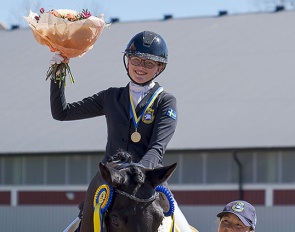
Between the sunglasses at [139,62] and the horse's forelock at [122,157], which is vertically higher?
the sunglasses at [139,62]

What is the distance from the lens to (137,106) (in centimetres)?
724

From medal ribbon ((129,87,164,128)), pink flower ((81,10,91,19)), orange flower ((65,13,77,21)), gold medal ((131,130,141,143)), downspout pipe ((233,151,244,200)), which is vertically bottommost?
downspout pipe ((233,151,244,200))

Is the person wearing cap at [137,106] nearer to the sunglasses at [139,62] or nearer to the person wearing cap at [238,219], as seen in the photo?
the sunglasses at [139,62]

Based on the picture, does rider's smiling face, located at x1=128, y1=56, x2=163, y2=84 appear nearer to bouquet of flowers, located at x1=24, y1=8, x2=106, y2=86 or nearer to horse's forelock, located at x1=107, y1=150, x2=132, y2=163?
bouquet of flowers, located at x1=24, y1=8, x2=106, y2=86

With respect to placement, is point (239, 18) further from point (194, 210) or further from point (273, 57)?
point (194, 210)

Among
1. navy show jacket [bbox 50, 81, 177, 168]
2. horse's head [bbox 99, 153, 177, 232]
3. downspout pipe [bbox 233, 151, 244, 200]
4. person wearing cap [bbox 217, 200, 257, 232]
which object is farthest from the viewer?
downspout pipe [bbox 233, 151, 244, 200]

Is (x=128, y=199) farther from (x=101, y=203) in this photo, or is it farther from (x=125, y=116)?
(x=125, y=116)

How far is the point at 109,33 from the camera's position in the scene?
36.7m

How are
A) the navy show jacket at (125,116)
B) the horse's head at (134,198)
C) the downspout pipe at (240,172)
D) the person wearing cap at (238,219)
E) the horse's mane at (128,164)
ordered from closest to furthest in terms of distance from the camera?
the horse's head at (134,198), the horse's mane at (128,164), the navy show jacket at (125,116), the person wearing cap at (238,219), the downspout pipe at (240,172)

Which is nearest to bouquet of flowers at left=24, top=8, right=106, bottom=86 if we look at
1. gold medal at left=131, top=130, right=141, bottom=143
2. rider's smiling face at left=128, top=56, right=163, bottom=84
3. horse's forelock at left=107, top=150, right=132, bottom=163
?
rider's smiling face at left=128, top=56, right=163, bottom=84

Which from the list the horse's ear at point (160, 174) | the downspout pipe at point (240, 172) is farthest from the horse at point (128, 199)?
the downspout pipe at point (240, 172)

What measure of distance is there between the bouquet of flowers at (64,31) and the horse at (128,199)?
119cm

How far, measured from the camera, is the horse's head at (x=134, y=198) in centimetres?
619

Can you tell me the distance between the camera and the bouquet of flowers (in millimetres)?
7137
